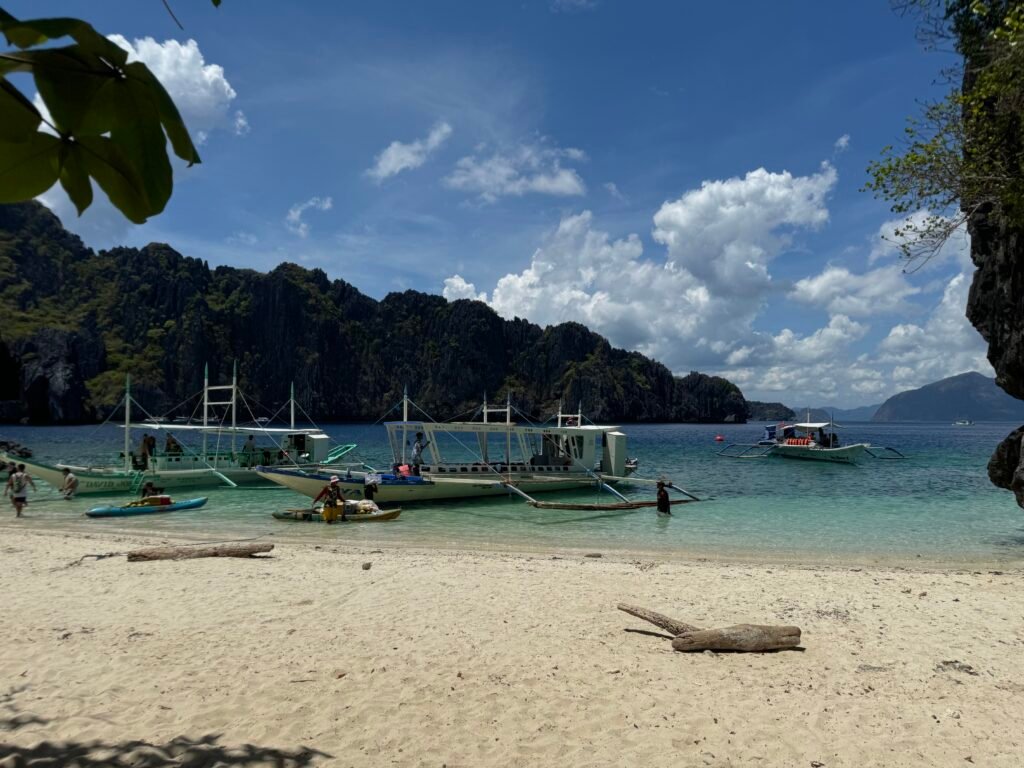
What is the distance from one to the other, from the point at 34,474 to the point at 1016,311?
39593 millimetres

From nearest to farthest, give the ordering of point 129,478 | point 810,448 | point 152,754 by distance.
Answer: point 152,754, point 129,478, point 810,448

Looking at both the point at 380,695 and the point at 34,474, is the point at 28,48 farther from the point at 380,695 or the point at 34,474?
the point at 34,474

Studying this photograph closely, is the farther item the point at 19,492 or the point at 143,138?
the point at 19,492

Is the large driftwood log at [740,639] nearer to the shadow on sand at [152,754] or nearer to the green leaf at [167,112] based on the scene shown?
the shadow on sand at [152,754]

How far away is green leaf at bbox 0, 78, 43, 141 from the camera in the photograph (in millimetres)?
1561

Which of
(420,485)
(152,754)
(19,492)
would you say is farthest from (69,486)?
(152,754)

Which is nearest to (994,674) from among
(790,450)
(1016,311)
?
(1016,311)

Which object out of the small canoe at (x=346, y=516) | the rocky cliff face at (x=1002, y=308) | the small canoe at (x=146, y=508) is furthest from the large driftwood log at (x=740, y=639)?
the small canoe at (x=146, y=508)

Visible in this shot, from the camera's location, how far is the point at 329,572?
12.5m

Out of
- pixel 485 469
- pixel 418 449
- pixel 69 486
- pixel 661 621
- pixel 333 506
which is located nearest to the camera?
pixel 661 621

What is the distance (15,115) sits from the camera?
1.57 metres

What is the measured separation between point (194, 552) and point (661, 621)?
34.4 feet

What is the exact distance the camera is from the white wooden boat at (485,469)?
25.8 metres

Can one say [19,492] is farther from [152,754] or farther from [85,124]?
[85,124]
